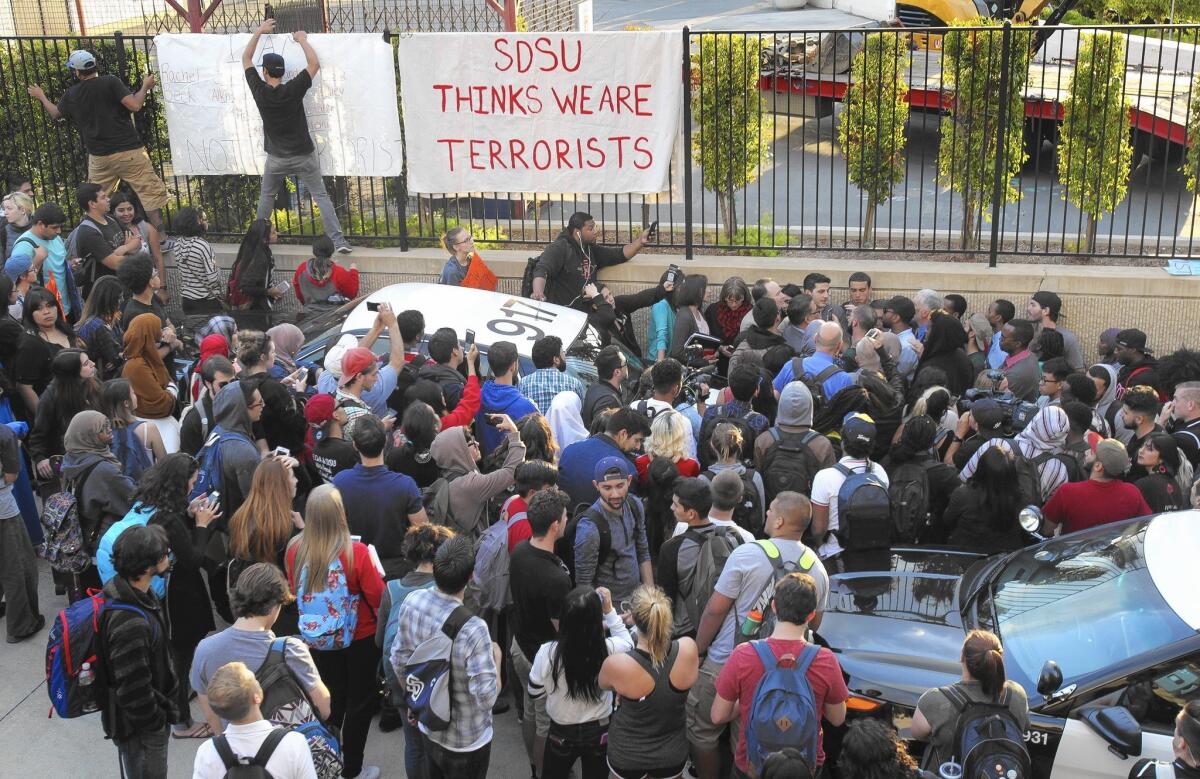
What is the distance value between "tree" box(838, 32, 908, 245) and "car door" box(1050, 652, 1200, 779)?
636 cm

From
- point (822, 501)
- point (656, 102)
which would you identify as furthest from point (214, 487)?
point (656, 102)

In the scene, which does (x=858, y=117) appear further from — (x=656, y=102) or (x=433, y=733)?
(x=433, y=733)

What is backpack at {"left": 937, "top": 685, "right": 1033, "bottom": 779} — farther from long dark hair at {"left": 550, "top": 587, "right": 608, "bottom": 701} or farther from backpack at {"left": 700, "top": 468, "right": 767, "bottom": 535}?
backpack at {"left": 700, "top": 468, "right": 767, "bottom": 535}

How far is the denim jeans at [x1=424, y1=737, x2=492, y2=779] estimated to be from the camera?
5.16 meters

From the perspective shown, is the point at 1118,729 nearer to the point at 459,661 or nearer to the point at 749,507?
the point at 749,507

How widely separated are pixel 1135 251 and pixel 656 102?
4.30 meters

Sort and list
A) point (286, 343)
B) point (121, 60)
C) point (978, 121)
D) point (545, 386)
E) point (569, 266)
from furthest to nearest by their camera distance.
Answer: point (121, 60) < point (978, 121) < point (569, 266) < point (286, 343) < point (545, 386)

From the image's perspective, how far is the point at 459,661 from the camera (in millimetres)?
4965

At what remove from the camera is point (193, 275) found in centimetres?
980

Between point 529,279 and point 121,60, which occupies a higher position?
point 121,60

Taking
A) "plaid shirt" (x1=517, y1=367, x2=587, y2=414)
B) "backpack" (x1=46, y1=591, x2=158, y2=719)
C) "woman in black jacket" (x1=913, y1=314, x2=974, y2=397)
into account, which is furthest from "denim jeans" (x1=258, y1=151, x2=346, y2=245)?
"backpack" (x1=46, y1=591, x2=158, y2=719)

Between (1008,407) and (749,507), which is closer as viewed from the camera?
(749,507)

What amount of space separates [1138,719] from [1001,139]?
6.32m

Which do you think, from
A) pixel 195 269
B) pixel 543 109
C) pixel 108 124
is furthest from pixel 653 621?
pixel 108 124
